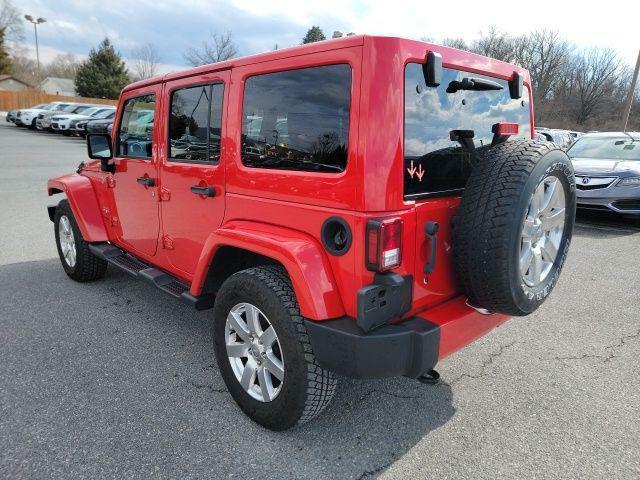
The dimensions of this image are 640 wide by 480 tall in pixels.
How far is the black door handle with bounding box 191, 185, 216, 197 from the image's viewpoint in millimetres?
2764

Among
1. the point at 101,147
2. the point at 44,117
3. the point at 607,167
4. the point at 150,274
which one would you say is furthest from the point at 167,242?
the point at 44,117

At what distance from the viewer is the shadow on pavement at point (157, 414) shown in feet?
7.24

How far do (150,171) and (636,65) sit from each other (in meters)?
24.6

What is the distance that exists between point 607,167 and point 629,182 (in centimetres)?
47

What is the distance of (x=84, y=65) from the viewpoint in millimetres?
48094

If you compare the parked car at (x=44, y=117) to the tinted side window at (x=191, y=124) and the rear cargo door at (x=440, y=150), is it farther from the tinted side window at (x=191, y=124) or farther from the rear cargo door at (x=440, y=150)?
the rear cargo door at (x=440, y=150)

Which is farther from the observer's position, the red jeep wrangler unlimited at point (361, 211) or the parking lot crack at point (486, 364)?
the parking lot crack at point (486, 364)

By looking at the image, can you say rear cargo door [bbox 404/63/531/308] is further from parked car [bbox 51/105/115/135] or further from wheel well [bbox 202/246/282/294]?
parked car [bbox 51/105/115/135]

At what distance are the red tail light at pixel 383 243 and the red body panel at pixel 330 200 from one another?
4 centimetres

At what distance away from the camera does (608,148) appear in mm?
8484

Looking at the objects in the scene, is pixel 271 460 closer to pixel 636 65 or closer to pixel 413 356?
pixel 413 356

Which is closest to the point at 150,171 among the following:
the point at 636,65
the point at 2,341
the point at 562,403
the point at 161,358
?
the point at 161,358

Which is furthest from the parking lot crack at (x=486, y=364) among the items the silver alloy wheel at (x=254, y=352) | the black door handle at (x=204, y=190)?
the black door handle at (x=204, y=190)

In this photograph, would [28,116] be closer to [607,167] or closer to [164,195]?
[164,195]
